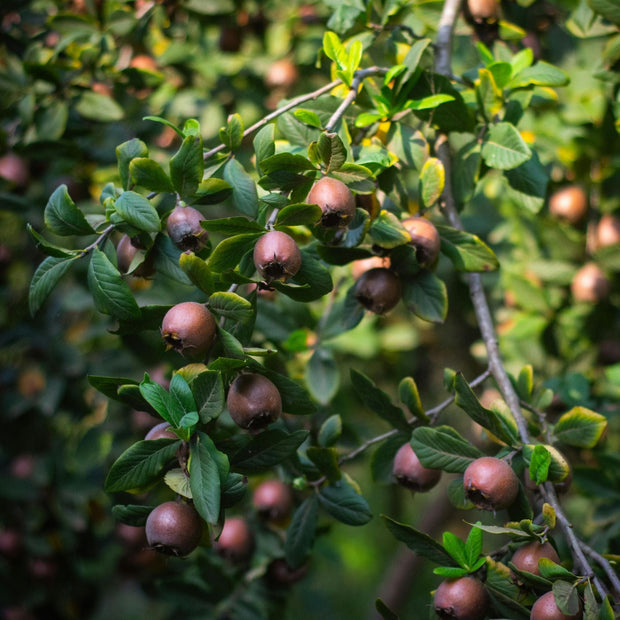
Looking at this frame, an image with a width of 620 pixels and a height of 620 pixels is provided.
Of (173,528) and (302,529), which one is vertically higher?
(173,528)

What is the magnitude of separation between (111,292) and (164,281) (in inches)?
35.7

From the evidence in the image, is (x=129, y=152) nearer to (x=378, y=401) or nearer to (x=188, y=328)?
(x=188, y=328)

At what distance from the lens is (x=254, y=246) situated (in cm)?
80

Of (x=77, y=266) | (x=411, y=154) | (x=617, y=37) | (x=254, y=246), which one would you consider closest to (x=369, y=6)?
(x=411, y=154)

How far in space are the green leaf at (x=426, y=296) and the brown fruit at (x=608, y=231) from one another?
2.41ft

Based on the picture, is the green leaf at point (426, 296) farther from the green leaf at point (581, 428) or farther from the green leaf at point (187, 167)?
the green leaf at point (187, 167)

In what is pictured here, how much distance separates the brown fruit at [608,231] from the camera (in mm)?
1501

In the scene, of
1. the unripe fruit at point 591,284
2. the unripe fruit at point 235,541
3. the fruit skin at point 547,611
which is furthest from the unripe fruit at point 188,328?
the unripe fruit at point 591,284

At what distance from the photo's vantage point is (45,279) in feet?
2.80

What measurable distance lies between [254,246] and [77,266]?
1165mm

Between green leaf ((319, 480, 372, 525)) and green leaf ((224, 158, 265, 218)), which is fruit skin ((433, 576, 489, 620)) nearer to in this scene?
green leaf ((319, 480, 372, 525))

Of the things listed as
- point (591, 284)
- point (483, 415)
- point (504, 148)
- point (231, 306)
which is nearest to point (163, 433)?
point (231, 306)

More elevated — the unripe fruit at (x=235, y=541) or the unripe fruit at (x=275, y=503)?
the unripe fruit at (x=275, y=503)

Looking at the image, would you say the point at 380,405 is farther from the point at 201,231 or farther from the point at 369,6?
the point at 369,6
